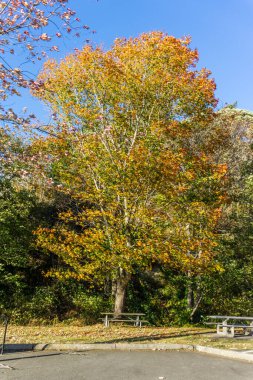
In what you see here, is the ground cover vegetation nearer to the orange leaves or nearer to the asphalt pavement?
the orange leaves

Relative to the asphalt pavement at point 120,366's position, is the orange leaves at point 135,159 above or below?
above

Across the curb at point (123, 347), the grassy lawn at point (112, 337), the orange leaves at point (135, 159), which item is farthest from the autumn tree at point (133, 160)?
the curb at point (123, 347)

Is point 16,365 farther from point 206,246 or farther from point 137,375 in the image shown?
point 206,246

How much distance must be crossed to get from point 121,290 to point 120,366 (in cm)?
936

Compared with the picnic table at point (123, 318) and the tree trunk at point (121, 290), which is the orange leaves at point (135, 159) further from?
the picnic table at point (123, 318)

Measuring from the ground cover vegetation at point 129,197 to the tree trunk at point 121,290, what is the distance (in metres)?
0.07

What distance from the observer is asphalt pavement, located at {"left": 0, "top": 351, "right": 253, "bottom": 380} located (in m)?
7.43

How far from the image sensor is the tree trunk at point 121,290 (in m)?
17.4

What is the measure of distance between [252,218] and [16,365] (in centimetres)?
1559

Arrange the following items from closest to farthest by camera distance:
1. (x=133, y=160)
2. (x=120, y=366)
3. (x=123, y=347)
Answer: (x=120, y=366) → (x=123, y=347) → (x=133, y=160)

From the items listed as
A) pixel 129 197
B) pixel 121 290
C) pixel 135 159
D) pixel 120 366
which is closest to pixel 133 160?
pixel 135 159

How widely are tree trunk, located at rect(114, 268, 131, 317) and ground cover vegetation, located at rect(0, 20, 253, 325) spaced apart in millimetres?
67

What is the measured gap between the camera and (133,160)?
15906 millimetres

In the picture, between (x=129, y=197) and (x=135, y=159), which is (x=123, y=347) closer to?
(x=129, y=197)
